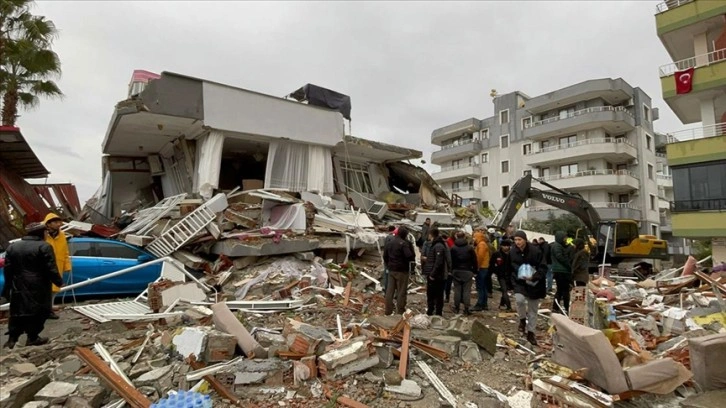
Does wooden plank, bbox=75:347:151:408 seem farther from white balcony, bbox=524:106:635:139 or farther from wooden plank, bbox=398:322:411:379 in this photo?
white balcony, bbox=524:106:635:139

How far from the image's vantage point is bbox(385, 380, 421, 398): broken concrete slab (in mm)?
3959

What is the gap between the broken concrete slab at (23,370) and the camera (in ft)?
13.3

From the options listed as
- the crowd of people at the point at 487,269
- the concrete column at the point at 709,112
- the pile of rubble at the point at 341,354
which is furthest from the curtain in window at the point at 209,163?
the concrete column at the point at 709,112

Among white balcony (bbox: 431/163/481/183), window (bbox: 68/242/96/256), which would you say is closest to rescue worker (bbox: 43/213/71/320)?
window (bbox: 68/242/96/256)

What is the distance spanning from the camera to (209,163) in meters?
11.6

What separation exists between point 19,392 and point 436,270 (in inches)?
232

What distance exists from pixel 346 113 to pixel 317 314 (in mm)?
10683

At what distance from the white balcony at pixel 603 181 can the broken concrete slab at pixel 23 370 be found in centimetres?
3275

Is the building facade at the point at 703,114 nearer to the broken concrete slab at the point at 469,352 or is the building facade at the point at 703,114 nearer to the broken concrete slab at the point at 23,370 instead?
the broken concrete slab at the point at 469,352

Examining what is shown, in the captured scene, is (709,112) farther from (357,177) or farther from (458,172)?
(458,172)

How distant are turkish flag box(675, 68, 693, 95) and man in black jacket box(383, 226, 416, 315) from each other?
1549 centimetres

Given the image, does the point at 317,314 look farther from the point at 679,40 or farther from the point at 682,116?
the point at 682,116

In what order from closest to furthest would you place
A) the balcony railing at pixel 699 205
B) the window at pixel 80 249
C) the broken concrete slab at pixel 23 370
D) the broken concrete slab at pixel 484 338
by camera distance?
1. the broken concrete slab at pixel 23 370
2. the broken concrete slab at pixel 484 338
3. the window at pixel 80 249
4. the balcony railing at pixel 699 205

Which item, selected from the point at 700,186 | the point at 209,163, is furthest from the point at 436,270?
the point at 700,186
